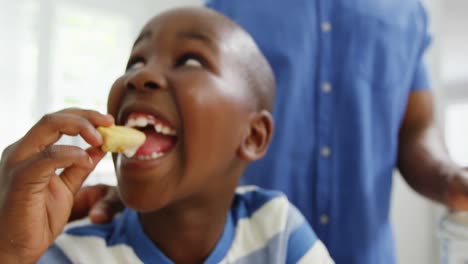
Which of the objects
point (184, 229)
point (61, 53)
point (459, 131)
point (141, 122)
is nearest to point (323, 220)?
point (184, 229)

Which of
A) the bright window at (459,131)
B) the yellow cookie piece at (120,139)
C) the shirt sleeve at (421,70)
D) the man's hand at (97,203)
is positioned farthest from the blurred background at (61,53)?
the bright window at (459,131)

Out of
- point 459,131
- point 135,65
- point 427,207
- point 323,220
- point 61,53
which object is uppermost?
point 135,65

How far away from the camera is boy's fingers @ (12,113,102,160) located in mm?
352

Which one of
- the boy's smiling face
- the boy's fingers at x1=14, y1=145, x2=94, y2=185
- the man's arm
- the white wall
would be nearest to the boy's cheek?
the boy's smiling face

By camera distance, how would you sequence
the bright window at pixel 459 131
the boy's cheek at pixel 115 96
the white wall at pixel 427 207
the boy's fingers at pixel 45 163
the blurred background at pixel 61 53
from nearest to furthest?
the boy's fingers at pixel 45 163, the boy's cheek at pixel 115 96, the blurred background at pixel 61 53, the white wall at pixel 427 207, the bright window at pixel 459 131

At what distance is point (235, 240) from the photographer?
0.53 metres

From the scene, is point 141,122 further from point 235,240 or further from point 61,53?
point 61,53

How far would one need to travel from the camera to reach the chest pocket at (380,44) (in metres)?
0.64

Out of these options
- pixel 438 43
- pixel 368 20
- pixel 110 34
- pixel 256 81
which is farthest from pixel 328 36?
pixel 438 43

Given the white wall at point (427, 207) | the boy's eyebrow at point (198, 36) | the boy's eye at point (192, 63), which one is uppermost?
the boy's eyebrow at point (198, 36)

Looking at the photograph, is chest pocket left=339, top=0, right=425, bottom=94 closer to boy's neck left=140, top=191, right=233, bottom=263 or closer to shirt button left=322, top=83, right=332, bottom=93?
shirt button left=322, top=83, right=332, bottom=93

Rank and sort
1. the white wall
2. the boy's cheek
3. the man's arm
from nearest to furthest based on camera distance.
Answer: the boy's cheek < the man's arm < the white wall

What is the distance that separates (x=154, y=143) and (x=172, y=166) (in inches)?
1.1

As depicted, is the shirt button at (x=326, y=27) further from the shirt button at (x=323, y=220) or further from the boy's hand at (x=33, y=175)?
the boy's hand at (x=33, y=175)
